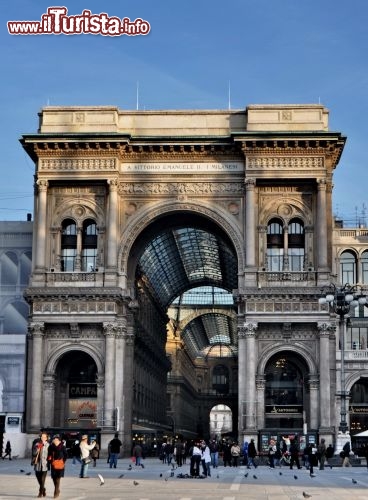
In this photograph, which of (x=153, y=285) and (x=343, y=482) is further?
(x=153, y=285)

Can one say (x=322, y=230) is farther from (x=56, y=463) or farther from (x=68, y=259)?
(x=56, y=463)

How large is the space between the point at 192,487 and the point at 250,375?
36.8m

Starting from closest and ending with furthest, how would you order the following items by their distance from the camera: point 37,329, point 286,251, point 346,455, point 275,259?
point 346,455 → point 37,329 → point 286,251 → point 275,259

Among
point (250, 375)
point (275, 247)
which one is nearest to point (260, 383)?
point (250, 375)

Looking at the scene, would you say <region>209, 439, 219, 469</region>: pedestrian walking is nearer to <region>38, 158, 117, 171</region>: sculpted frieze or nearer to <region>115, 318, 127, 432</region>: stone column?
<region>115, 318, 127, 432</region>: stone column

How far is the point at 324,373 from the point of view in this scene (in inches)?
3071

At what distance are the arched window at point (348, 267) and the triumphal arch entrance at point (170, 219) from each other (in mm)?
7667

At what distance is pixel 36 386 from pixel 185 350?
4304 inches

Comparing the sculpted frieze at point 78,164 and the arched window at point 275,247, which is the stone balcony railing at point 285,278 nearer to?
the arched window at point 275,247

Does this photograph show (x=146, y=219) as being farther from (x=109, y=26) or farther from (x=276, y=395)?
(x=109, y=26)

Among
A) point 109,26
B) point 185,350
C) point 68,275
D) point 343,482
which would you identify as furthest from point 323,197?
point 185,350

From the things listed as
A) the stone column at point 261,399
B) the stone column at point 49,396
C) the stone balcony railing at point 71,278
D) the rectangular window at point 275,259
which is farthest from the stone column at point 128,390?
the rectangular window at point 275,259

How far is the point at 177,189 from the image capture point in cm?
8262

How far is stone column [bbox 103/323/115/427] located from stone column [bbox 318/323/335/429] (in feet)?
52.9
